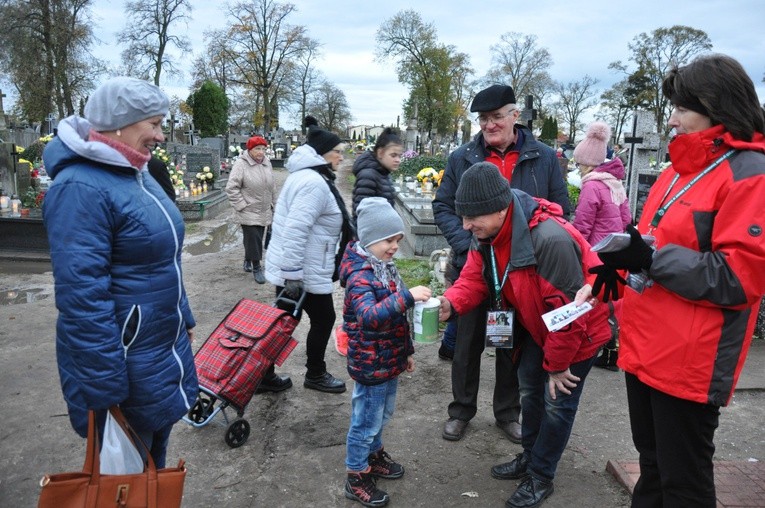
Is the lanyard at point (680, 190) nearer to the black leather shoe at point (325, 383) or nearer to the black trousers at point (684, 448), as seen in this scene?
the black trousers at point (684, 448)

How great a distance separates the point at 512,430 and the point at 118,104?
9.38ft

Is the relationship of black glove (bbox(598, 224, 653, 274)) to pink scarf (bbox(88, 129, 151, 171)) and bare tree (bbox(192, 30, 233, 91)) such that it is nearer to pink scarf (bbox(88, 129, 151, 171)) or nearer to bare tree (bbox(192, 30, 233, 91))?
pink scarf (bbox(88, 129, 151, 171))

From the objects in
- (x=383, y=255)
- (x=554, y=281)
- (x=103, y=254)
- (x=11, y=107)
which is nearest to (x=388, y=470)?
(x=383, y=255)

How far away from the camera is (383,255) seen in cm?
275

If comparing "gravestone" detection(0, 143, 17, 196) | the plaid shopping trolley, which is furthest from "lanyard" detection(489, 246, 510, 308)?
"gravestone" detection(0, 143, 17, 196)

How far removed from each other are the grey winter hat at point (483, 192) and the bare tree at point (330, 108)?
62242mm

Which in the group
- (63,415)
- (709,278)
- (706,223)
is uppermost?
(706,223)

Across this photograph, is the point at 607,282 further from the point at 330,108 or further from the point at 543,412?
the point at 330,108

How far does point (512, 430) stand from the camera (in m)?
3.59

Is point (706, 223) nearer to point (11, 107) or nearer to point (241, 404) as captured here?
point (241, 404)

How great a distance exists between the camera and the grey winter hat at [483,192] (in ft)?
8.03

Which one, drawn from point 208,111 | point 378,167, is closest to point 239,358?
point 378,167

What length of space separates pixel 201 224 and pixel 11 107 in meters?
30.3

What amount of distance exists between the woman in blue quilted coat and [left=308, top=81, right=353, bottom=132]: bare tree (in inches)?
2457
